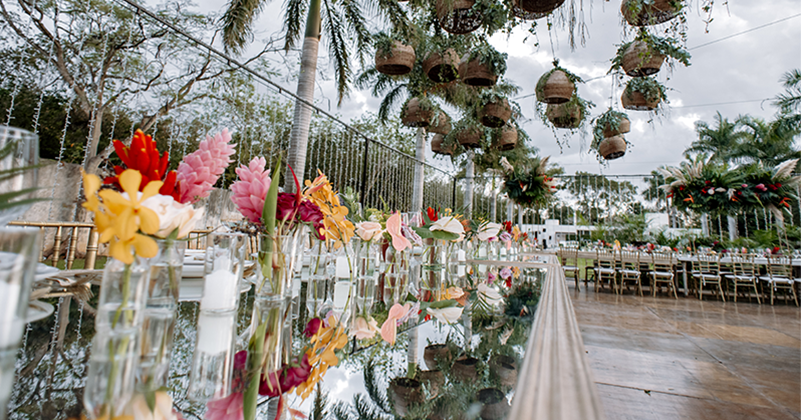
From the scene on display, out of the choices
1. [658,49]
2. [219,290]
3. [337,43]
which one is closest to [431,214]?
[219,290]

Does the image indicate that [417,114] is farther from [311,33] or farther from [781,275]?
[781,275]

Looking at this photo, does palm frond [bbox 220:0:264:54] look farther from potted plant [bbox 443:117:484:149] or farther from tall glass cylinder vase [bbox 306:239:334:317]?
tall glass cylinder vase [bbox 306:239:334:317]

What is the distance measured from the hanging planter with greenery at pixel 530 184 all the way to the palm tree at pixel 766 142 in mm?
16176

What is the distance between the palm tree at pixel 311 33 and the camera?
3971 mm

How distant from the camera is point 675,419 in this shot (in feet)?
5.87

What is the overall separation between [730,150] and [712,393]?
70.0 ft

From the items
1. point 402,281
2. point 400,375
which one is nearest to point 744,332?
point 402,281

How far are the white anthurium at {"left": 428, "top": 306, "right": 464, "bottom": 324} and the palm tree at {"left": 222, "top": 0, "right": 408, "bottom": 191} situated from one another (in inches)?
136

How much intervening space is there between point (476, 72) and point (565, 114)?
101 cm

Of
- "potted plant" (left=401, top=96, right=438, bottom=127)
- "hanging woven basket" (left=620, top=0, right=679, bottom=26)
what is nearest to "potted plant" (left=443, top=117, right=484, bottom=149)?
"potted plant" (left=401, top=96, right=438, bottom=127)

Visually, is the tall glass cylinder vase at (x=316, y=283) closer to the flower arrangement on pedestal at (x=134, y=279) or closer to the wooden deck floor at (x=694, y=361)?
the flower arrangement on pedestal at (x=134, y=279)

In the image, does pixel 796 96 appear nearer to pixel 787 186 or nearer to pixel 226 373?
pixel 787 186

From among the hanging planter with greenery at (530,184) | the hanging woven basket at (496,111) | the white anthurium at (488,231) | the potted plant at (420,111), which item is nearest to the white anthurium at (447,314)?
the white anthurium at (488,231)

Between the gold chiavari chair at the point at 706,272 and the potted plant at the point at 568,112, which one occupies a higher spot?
the potted plant at the point at 568,112
